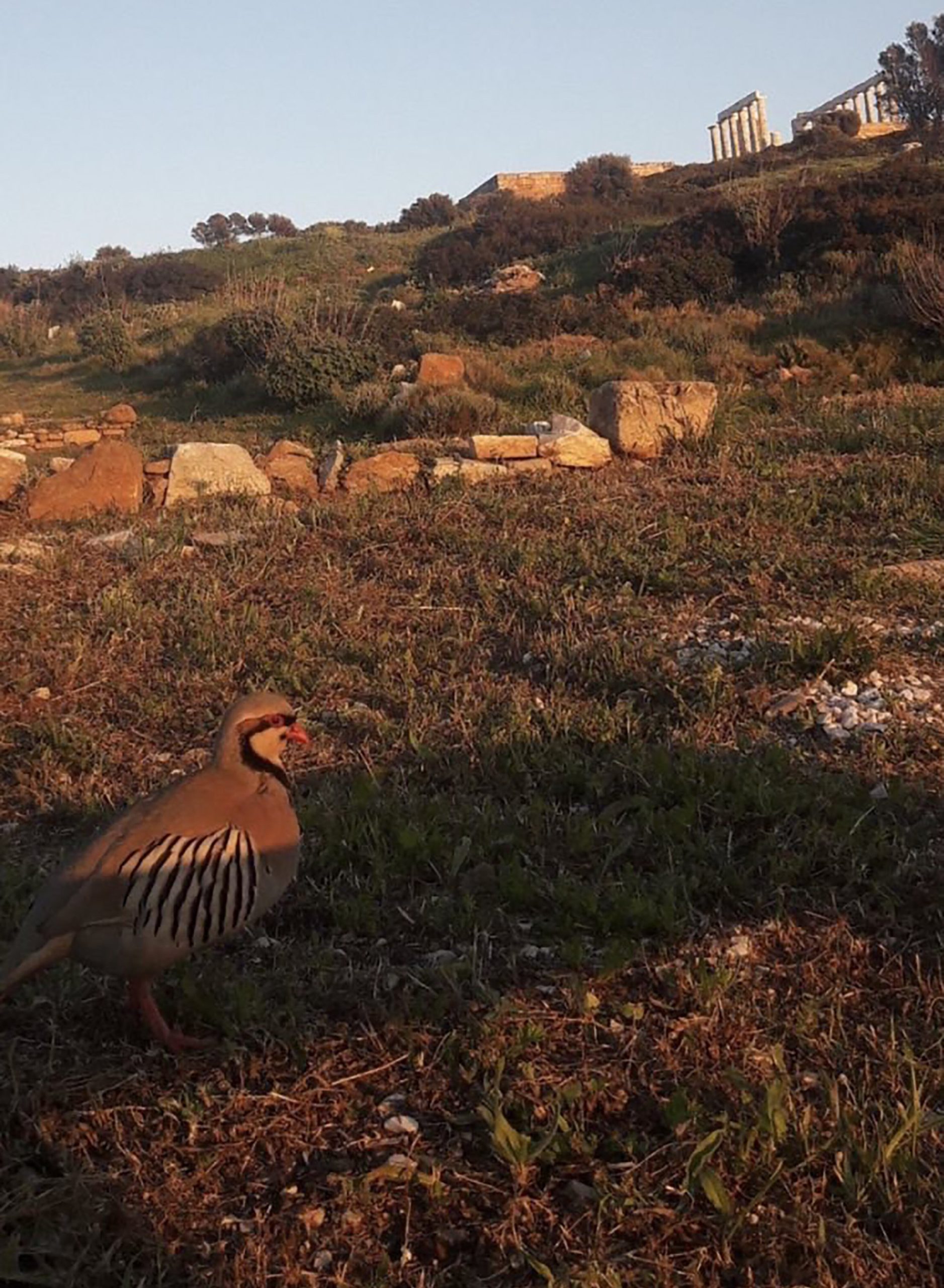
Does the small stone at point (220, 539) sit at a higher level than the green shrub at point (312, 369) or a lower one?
lower

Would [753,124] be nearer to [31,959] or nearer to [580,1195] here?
[31,959]

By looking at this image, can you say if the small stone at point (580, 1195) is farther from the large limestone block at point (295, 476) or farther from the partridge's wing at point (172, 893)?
the large limestone block at point (295, 476)

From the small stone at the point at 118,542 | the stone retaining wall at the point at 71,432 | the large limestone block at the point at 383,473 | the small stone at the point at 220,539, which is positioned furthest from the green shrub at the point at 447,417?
the stone retaining wall at the point at 71,432

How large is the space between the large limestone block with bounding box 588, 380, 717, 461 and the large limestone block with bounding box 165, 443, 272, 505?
3059mm

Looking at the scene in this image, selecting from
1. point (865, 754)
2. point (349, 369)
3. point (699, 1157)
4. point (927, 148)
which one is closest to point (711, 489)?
point (865, 754)

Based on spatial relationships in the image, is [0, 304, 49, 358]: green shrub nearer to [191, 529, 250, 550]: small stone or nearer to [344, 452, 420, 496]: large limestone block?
[344, 452, 420, 496]: large limestone block

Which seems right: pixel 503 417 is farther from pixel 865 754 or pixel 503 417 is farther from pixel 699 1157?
pixel 699 1157

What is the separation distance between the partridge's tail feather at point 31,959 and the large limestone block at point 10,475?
758 cm

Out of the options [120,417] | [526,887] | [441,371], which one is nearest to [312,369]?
[441,371]

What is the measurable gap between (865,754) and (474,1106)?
7.59ft

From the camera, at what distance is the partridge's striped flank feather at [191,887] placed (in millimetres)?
2793

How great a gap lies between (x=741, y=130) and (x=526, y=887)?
218ft

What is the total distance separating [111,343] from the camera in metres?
21.9

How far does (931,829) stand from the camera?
3832 millimetres
